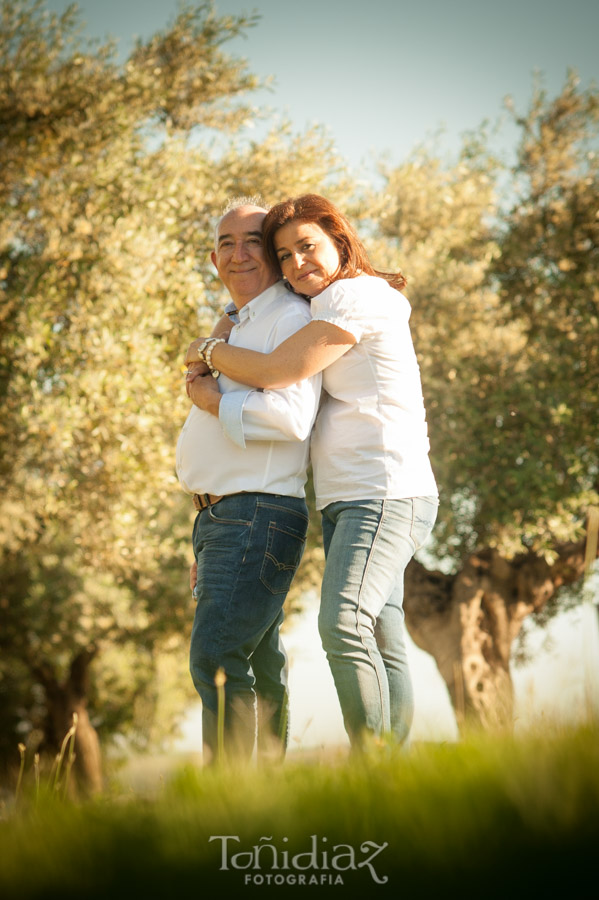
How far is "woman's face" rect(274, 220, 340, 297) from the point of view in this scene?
3.88 m

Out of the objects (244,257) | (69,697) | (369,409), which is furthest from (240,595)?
(69,697)

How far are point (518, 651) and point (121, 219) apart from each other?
34.6ft

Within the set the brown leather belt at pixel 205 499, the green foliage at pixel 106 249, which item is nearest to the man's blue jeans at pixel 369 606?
the brown leather belt at pixel 205 499

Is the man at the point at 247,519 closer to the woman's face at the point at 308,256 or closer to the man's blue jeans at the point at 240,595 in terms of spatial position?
the man's blue jeans at the point at 240,595

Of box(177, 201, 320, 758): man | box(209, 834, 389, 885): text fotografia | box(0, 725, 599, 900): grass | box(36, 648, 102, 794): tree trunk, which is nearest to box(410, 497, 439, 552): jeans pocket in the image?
box(177, 201, 320, 758): man

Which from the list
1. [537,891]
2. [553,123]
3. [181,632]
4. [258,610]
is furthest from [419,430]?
[181,632]

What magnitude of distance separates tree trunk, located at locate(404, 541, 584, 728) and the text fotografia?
455 inches

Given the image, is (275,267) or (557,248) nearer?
(275,267)

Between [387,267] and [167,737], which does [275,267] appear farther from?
[167,737]

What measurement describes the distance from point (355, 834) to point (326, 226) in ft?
9.61

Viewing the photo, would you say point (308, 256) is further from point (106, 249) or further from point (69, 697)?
point (69, 697)

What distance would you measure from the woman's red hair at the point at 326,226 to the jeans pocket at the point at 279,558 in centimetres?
129

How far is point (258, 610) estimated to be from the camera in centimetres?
354

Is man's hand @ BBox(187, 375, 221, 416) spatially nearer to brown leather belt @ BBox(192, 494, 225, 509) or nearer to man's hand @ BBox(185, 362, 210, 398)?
man's hand @ BBox(185, 362, 210, 398)
